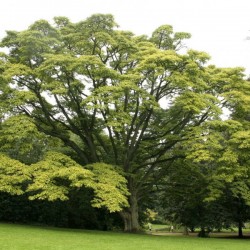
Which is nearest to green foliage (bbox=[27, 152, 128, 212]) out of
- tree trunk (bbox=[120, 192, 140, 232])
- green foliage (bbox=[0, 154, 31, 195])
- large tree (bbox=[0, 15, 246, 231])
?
green foliage (bbox=[0, 154, 31, 195])

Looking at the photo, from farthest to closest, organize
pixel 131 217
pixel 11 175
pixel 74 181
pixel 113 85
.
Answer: pixel 131 217 → pixel 113 85 → pixel 11 175 → pixel 74 181

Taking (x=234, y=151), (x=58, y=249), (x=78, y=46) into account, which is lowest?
(x=58, y=249)

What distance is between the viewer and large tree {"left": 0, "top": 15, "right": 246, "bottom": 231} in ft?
58.4

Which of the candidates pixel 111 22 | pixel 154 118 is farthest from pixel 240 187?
pixel 111 22

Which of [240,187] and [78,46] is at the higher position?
[78,46]

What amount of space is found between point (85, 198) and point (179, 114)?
7.94m

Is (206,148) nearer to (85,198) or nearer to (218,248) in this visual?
(218,248)

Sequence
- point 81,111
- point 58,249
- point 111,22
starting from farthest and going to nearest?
point 81,111, point 111,22, point 58,249

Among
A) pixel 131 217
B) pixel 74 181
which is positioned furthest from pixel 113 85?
pixel 131 217

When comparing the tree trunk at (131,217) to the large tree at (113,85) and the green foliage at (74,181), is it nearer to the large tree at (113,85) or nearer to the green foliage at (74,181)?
the large tree at (113,85)

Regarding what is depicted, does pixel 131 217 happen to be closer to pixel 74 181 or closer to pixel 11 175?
pixel 74 181

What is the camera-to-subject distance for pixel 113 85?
18719mm

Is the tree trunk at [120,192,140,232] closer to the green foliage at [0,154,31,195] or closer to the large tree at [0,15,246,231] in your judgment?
the large tree at [0,15,246,231]

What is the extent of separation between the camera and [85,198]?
890 inches
